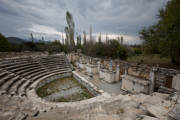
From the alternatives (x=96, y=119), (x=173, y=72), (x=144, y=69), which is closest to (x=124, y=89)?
(x=144, y=69)

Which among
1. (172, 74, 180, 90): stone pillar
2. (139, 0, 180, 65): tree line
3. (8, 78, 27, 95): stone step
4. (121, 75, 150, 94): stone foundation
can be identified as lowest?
(8, 78, 27, 95): stone step

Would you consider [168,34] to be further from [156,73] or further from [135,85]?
[135,85]

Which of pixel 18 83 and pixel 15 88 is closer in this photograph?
pixel 15 88

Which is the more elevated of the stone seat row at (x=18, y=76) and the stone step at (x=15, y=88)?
the stone seat row at (x=18, y=76)

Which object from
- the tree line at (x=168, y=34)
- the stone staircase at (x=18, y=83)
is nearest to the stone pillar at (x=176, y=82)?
the tree line at (x=168, y=34)

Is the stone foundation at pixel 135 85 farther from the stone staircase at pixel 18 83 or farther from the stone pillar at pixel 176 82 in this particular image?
the stone staircase at pixel 18 83

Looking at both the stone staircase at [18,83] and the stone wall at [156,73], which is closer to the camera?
the stone staircase at [18,83]

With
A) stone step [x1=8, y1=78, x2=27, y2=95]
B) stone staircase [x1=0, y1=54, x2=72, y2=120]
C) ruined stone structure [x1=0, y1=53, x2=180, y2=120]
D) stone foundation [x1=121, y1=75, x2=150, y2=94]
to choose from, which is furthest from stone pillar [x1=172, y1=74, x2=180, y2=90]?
stone step [x1=8, y1=78, x2=27, y2=95]

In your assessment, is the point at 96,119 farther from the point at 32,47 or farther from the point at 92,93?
the point at 32,47

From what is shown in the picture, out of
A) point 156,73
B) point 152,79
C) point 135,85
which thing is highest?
point 156,73

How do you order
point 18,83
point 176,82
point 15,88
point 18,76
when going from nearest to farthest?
point 176,82 < point 15,88 < point 18,83 < point 18,76

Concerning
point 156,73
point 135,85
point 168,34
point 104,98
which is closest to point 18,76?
point 104,98

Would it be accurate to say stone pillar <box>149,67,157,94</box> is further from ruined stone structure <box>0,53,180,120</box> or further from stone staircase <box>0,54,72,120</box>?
stone staircase <box>0,54,72,120</box>

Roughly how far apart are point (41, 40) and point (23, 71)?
2169cm
